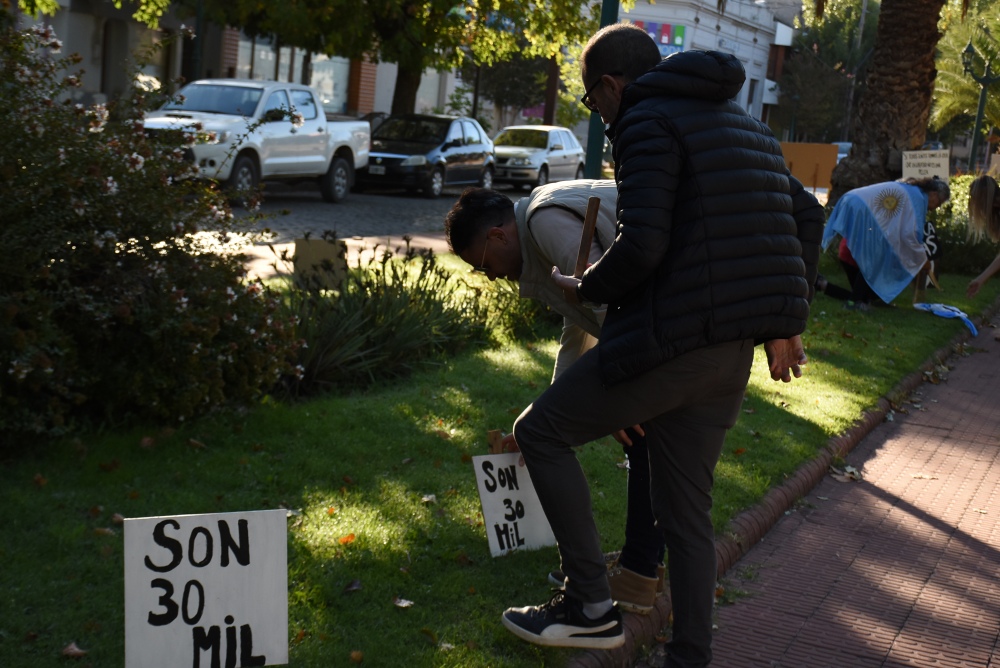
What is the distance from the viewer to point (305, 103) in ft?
69.4

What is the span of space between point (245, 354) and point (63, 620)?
2308 millimetres

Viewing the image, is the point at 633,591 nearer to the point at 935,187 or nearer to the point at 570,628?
the point at 570,628

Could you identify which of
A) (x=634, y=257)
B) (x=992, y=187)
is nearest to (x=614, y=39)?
(x=634, y=257)

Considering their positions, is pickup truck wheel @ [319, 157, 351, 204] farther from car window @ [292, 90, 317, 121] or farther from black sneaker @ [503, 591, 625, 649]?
black sneaker @ [503, 591, 625, 649]

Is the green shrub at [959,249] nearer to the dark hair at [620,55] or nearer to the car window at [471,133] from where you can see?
the car window at [471,133]

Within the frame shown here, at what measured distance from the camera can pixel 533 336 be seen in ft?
31.8

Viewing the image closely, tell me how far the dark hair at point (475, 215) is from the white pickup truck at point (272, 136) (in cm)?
1353

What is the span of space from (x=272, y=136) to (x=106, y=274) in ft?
46.7

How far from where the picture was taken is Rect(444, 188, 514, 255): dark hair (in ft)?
12.5

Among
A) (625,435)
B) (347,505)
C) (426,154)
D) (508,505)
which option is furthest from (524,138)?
(625,435)

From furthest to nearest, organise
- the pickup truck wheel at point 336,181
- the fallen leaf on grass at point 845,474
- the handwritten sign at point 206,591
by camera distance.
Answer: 1. the pickup truck wheel at point 336,181
2. the fallen leaf on grass at point 845,474
3. the handwritten sign at point 206,591

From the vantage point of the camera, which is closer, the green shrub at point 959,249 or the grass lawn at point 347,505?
the grass lawn at point 347,505

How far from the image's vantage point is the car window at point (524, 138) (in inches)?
1185

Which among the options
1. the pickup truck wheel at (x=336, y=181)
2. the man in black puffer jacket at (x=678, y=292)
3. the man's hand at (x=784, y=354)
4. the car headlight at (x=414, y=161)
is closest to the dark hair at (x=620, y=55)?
the man in black puffer jacket at (x=678, y=292)
